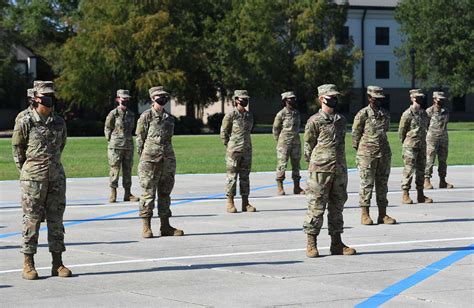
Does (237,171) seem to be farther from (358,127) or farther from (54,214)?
(54,214)

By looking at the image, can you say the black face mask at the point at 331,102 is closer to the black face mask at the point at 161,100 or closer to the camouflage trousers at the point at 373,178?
the black face mask at the point at 161,100

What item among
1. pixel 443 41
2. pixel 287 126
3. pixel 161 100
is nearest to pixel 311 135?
pixel 161 100

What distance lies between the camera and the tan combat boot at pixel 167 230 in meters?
14.2

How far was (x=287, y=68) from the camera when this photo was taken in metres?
71.3

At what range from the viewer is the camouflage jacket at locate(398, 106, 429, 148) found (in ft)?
60.6

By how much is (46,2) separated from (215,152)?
44855mm

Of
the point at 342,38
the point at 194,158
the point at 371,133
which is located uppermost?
the point at 342,38

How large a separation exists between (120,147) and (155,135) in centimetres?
545

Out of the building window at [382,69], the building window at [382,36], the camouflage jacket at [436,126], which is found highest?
the building window at [382,36]

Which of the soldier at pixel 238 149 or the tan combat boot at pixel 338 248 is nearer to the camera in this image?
the tan combat boot at pixel 338 248

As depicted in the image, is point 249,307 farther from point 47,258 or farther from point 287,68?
point 287,68

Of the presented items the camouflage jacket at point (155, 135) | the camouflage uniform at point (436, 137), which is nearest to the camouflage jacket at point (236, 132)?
the camouflage jacket at point (155, 135)

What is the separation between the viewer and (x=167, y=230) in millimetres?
14273

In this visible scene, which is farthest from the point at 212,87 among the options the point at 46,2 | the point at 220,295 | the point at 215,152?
the point at 220,295
